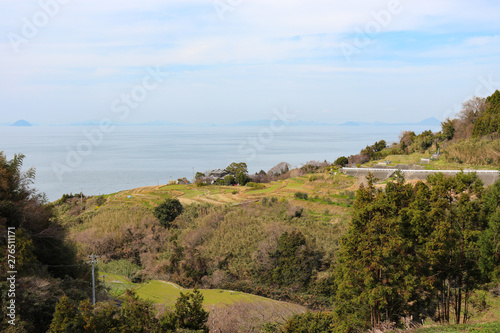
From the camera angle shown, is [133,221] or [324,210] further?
[133,221]

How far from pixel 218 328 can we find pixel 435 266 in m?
6.81

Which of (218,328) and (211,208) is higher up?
(211,208)

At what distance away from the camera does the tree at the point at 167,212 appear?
2256 cm

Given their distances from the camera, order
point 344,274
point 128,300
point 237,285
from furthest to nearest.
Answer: point 237,285 → point 344,274 → point 128,300

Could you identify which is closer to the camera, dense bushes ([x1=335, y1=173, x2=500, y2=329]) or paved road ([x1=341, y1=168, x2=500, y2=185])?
dense bushes ([x1=335, y1=173, x2=500, y2=329])

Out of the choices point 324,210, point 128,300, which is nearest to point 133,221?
point 324,210

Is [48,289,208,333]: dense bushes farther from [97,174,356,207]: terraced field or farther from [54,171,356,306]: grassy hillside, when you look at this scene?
[97,174,356,207]: terraced field

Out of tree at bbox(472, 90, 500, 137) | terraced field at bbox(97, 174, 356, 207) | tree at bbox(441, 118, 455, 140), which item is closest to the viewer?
terraced field at bbox(97, 174, 356, 207)

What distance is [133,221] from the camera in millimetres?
23062

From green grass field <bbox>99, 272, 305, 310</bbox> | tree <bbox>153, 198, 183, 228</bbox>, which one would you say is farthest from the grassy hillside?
green grass field <bbox>99, 272, 305, 310</bbox>

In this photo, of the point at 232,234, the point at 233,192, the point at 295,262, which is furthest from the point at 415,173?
the point at 233,192

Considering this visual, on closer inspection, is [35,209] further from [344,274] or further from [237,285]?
[344,274]

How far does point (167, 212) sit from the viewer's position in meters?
22.6

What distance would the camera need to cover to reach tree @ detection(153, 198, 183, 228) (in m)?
22.6
